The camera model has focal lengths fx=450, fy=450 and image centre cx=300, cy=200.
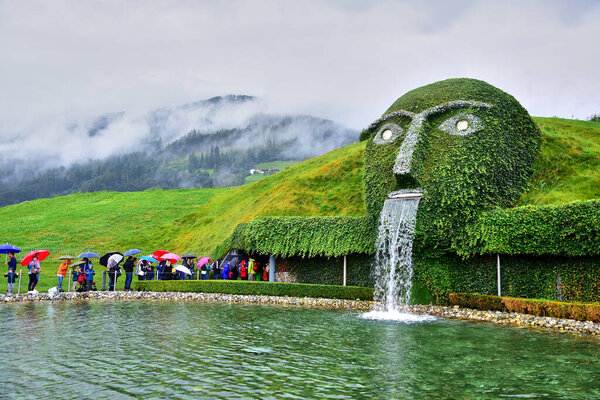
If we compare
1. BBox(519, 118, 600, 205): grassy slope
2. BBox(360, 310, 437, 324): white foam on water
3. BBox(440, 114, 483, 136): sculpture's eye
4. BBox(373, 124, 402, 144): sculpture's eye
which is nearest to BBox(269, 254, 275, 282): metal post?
BBox(360, 310, 437, 324): white foam on water

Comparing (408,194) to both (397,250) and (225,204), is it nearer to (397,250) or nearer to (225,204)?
(397,250)

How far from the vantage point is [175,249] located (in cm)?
4144

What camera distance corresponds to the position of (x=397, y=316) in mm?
17688

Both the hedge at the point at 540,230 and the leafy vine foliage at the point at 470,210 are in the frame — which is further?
the leafy vine foliage at the point at 470,210

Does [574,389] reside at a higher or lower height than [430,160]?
lower

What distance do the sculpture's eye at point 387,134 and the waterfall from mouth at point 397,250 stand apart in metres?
3.45

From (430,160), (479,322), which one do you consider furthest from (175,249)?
(479,322)

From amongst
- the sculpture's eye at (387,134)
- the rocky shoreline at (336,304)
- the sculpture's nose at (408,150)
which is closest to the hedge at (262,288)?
the rocky shoreline at (336,304)

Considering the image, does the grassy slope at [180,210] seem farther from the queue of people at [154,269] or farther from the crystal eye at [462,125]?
the crystal eye at [462,125]

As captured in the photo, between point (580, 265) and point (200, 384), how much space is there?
15.2 meters

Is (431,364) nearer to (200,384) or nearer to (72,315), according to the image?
(200,384)

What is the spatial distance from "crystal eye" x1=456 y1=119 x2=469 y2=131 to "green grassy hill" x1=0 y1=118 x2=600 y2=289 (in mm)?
4239

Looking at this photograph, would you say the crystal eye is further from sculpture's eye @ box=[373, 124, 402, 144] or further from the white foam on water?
the white foam on water

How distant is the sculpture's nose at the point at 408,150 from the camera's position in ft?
64.8
